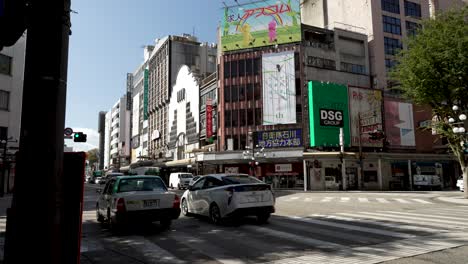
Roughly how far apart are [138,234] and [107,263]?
2.92m

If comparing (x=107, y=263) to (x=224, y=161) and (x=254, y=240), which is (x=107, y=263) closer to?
(x=254, y=240)

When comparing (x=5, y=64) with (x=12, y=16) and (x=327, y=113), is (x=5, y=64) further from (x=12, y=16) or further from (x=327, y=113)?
(x=12, y=16)

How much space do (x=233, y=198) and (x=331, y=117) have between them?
3608cm

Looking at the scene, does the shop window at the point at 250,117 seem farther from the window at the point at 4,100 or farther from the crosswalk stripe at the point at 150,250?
the crosswalk stripe at the point at 150,250

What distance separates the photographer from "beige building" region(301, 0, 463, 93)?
52.0 meters

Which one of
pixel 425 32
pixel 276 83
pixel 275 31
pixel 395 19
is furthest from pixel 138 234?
pixel 395 19

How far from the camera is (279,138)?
4472cm

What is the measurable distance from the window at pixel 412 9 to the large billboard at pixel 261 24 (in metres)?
19.5

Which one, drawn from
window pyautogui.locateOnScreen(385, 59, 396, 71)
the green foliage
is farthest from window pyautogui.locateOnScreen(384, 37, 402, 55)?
the green foliage

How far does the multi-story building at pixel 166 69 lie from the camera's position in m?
73.2

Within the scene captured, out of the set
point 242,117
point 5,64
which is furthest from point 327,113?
point 5,64

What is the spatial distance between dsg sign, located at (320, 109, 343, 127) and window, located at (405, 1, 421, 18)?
77.2 ft

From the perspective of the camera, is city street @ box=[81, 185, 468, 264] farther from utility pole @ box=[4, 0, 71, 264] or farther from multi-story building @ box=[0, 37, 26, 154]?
multi-story building @ box=[0, 37, 26, 154]

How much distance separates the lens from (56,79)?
9.05 feet
